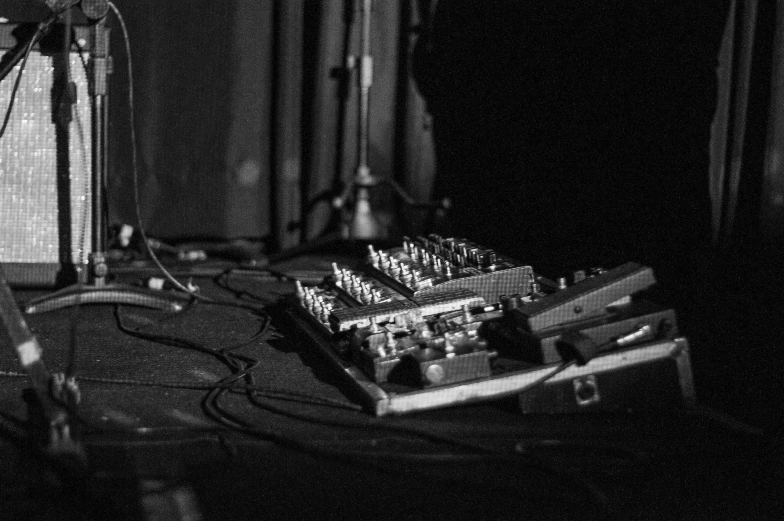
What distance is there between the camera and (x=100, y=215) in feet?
8.07

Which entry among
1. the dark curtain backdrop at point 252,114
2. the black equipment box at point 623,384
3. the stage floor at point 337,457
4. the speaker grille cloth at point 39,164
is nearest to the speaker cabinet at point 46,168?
the speaker grille cloth at point 39,164

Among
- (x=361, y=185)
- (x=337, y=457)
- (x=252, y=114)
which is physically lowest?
(x=337, y=457)

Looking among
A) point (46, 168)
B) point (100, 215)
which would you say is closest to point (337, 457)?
point (100, 215)

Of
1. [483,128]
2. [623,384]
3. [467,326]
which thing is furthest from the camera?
[483,128]

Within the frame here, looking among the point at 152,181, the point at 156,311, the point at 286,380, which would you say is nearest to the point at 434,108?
the point at 152,181

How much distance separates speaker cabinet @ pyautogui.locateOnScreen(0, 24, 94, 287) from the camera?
243 cm

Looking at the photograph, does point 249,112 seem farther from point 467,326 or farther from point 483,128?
point 467,326

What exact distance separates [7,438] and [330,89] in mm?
2091

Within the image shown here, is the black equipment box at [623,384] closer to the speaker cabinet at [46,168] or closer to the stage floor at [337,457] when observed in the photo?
the stage floor at [337,457]

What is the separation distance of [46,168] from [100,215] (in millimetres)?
193

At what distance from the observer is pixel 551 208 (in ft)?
9.50

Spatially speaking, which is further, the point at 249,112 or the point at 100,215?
the point at 249,112

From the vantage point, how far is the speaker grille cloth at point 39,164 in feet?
8.00

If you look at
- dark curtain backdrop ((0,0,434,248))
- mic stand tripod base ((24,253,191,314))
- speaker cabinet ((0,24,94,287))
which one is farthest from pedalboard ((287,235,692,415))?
dark curtain backdrop ((0,0,434,248))
